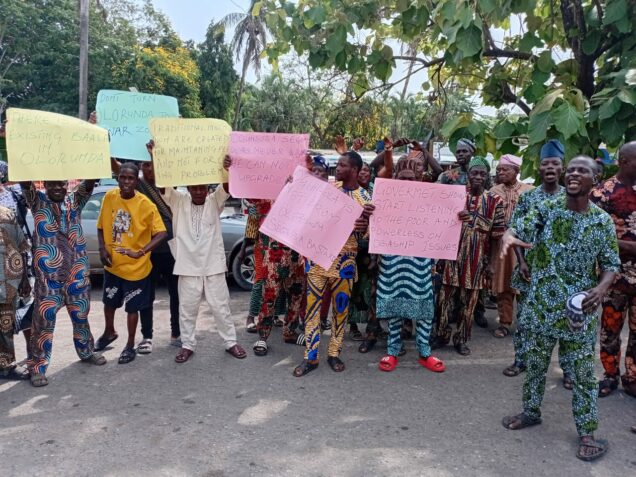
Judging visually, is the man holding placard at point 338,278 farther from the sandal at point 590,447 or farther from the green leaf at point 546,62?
the green leaf at point 546,62

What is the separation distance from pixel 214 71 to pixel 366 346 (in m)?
23.2

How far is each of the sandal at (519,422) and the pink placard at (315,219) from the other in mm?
1634

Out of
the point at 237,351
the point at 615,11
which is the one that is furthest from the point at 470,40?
the point at 237,351

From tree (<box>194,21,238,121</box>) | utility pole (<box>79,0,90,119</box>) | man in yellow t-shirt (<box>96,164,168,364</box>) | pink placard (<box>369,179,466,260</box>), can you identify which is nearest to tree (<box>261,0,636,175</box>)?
pink placard (<box>369,179,466,260</box>)

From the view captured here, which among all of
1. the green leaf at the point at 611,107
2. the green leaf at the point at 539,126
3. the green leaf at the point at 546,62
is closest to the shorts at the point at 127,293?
the green leaf at the point at 539,126

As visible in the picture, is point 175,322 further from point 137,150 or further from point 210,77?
point 210,77

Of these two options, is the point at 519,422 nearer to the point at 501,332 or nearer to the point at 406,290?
the point at 406,290

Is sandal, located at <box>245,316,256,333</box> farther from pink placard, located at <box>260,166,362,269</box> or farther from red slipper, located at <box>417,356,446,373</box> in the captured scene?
red slipper, located at <box>417,356,446,373</box>

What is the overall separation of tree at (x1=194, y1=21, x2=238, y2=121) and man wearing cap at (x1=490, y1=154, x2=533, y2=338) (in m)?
21.9

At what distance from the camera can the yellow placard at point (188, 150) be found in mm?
4164

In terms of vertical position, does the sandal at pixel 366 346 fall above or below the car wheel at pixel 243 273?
below

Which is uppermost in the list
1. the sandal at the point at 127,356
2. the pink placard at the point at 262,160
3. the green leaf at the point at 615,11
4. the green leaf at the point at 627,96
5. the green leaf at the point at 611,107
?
the green leaf at the point at 615,11

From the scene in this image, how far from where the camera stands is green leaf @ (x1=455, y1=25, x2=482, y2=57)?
4.22m

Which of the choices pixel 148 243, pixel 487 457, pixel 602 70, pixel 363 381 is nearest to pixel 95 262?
pixel 148 243
